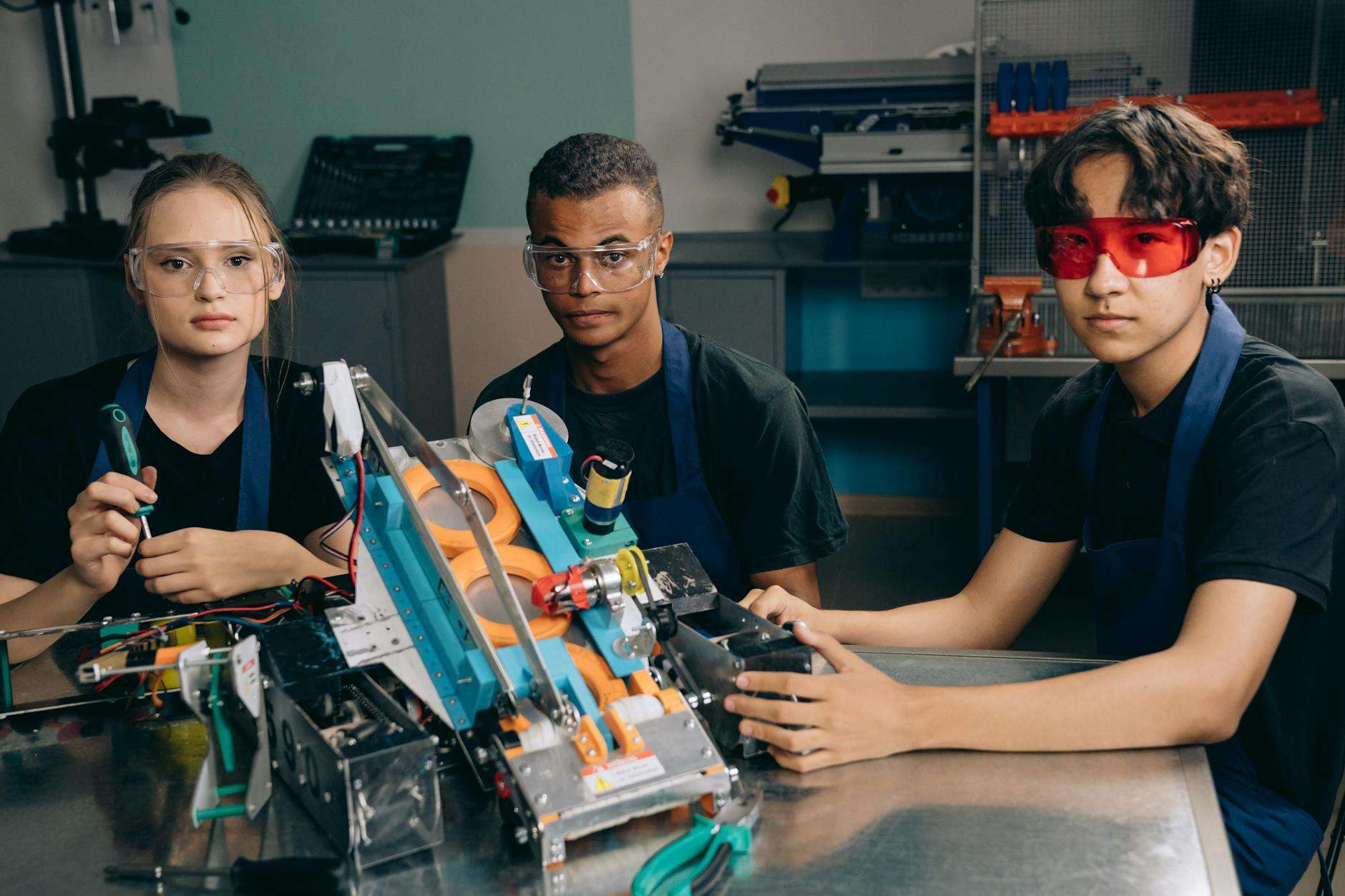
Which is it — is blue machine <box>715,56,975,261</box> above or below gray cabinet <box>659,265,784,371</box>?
above

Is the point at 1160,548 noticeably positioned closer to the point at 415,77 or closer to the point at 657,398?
the point at 657,398

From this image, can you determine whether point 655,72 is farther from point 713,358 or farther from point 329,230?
point 713,358

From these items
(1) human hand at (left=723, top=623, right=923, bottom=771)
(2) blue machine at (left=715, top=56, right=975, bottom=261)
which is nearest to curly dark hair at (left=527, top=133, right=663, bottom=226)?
(1) human hand at (left=723, top=623, right=923, bottom=771)

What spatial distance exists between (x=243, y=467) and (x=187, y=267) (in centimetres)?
28

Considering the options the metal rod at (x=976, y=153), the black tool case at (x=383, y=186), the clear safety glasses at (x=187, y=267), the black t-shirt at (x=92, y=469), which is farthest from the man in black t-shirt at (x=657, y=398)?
the black tool case at (x=383, y=186)

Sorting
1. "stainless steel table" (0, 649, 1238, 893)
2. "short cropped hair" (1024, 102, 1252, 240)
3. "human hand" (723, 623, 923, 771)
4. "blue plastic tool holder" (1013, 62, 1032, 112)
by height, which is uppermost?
"blue plastic tool holder" (1013, 62, 1032, 112)

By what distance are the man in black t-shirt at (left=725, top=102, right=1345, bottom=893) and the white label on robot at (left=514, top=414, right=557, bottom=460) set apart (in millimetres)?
290

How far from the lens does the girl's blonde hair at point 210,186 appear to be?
1.67m

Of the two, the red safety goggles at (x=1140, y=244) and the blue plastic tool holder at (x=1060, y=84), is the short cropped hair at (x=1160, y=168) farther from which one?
the blue plastic tool holder at (x=1060, y=84)

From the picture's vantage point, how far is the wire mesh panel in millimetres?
3363

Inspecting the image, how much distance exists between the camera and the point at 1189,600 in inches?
54.7

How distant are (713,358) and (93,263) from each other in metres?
3.00

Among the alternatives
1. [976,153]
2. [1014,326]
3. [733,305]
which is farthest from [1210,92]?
[733,305]

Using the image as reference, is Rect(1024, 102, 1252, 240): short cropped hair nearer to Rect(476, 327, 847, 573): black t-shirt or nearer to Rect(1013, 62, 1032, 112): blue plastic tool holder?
Rect(476, 327, 847, 573): black t-shirt
